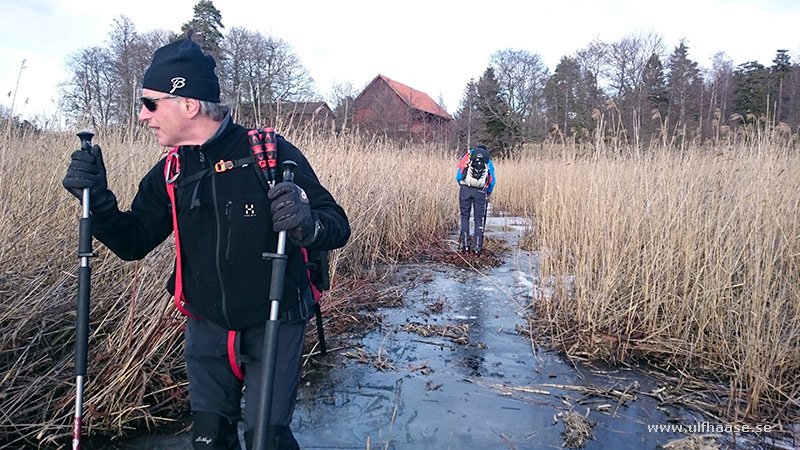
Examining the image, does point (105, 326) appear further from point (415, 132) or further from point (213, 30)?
point (213, 30)

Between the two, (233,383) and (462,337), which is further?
(462,337)

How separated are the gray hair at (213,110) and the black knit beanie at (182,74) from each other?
2cm

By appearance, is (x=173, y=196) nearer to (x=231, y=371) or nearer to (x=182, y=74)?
(x=182, y=74)

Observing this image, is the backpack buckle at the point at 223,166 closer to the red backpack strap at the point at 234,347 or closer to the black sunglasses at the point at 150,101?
the black sunglasses at the point at 150,101

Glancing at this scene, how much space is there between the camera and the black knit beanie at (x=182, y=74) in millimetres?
1843

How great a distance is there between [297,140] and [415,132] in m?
10.1

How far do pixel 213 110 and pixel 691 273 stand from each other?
4.30 m

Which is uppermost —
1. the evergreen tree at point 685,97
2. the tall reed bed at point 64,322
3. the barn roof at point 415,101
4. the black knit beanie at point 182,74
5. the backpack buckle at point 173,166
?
the barn roof at point 415,101

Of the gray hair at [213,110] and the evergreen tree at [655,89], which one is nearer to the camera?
the gray hair at [213,110]

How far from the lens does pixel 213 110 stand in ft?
6.39

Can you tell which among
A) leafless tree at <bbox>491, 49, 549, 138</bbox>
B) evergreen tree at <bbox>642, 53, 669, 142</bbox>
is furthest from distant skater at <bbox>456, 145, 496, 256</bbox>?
leafless tree at <bbox>491, 49, 549, 138</bbox>

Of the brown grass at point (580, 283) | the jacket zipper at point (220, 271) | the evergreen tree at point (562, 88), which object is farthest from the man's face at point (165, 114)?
the evergreen tree at point (562, 88)

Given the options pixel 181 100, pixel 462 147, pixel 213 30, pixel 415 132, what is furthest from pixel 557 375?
pixel 213 30

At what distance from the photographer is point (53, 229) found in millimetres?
3523
